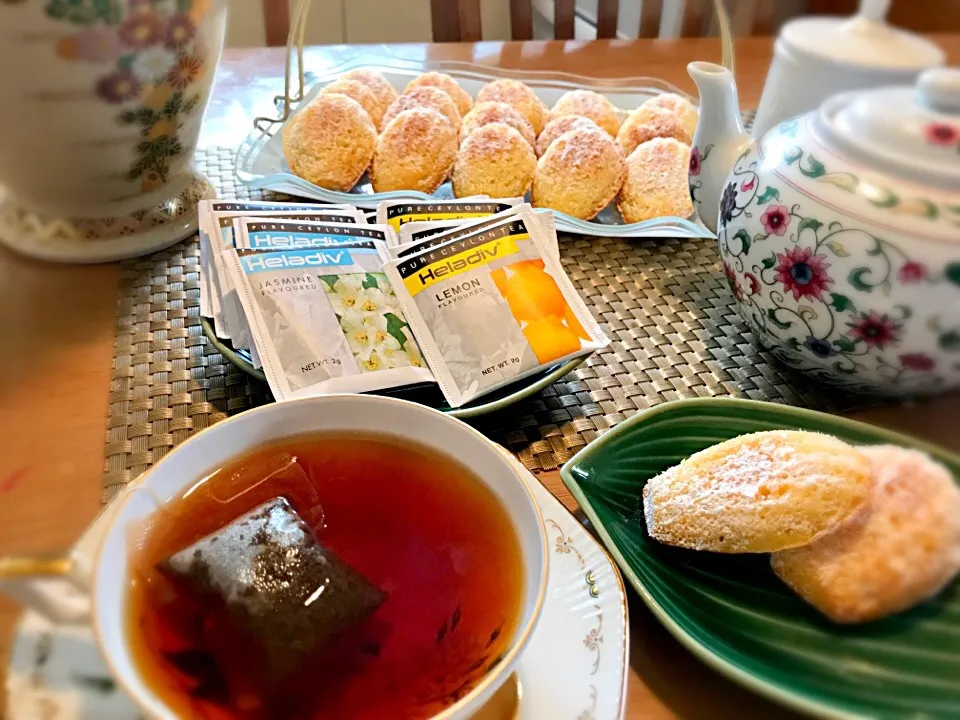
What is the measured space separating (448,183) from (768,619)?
584mm

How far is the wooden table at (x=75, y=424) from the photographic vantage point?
38cm

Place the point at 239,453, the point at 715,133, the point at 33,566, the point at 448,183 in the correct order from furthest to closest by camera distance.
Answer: the point at 448,183
the point at 715,133
the point at 239,453
the point at 33,566

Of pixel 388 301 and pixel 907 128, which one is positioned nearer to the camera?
pixel 907 128

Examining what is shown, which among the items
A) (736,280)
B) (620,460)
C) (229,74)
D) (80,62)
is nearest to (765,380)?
(736,280)

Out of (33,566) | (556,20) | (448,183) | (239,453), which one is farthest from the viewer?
(556,20)

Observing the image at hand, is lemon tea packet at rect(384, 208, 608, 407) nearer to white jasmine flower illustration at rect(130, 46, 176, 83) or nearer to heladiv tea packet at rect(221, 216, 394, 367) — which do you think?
heladiv tea packet at rect(221, 216, 394, 367)

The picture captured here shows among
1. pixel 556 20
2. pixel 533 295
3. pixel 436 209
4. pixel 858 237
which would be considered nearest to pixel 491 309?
pixel 533 295

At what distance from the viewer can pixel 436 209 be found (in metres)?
0.68

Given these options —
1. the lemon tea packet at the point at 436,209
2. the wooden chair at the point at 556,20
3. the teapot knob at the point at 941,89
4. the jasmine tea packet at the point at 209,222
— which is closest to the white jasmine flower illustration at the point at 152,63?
the jasmine tea packet at the point at 209,222

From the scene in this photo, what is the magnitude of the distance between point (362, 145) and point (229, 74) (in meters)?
0.41

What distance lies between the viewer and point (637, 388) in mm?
582

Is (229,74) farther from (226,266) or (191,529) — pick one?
(191,529)

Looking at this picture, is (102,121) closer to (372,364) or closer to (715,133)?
(372,364)

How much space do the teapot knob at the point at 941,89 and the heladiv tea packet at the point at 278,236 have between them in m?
0.41
